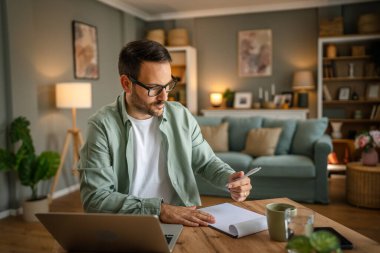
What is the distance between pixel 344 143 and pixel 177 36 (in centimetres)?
314

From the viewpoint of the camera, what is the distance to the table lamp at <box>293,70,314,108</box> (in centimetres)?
553

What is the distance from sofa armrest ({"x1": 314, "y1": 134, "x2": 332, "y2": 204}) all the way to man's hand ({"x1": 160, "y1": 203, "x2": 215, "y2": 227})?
2.88 m

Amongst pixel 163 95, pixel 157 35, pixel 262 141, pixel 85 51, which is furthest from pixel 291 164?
pixel 157 35

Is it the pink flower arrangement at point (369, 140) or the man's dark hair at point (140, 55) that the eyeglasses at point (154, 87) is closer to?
the man's dark hair at point (140, 55)

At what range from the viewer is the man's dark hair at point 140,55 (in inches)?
53.1

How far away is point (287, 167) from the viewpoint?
3828 millimetres

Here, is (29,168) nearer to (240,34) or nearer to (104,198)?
(104,198)

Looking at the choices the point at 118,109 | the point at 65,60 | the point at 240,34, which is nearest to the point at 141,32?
the point at 240,34

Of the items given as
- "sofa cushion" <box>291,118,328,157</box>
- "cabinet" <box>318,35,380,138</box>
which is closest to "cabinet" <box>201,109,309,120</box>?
"cabinet" <box>318,35,380,138</box>

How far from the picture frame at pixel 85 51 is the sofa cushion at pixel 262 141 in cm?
232

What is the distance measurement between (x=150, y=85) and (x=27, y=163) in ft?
8.13

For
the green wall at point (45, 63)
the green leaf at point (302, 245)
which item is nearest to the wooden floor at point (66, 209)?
the green wall at point (45, 63)

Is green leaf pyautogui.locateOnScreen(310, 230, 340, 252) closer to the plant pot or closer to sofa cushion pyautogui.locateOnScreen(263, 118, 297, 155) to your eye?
the plant pot

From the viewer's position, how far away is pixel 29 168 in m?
3.39
